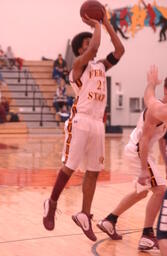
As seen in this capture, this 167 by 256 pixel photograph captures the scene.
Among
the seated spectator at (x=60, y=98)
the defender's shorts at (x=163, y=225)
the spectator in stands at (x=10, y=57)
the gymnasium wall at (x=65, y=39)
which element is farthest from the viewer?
the gymnasium wall at (x=65, y=39)

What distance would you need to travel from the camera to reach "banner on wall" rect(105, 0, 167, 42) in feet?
78.9

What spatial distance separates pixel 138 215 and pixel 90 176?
1.49m

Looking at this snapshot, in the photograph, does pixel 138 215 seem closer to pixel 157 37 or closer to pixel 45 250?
pixel 45 250

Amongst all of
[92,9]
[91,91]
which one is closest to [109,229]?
[91,91]

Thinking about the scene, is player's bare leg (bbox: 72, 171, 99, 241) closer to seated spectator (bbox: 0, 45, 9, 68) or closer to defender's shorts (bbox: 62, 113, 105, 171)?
defender's shorts (bbox: 62, 113, 105, 171)

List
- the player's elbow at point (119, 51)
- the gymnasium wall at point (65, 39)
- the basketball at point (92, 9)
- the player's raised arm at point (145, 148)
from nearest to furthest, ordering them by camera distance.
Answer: the player's raised arm at point (145, 148) → the basketball at point (92, 9) → the player's elbow at point (119, 51) → the gymnasium wall at point (65, 39)

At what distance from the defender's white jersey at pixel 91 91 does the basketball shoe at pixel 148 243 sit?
1089 mm

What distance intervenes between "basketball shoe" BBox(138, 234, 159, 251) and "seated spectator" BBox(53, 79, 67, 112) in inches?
636

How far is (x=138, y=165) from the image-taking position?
4629mm

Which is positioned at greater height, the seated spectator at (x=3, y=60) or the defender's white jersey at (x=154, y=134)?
the seated spectator at (x=3, y=60)

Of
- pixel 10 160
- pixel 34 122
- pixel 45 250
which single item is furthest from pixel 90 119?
pixel 34 122

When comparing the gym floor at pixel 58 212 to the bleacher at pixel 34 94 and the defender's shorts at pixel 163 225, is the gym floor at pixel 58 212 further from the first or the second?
the bleacher at pixel 34 94

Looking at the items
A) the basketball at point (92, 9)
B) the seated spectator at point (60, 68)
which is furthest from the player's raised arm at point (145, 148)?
the seated spectator at point (60, 68)

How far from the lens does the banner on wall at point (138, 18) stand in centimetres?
2405
